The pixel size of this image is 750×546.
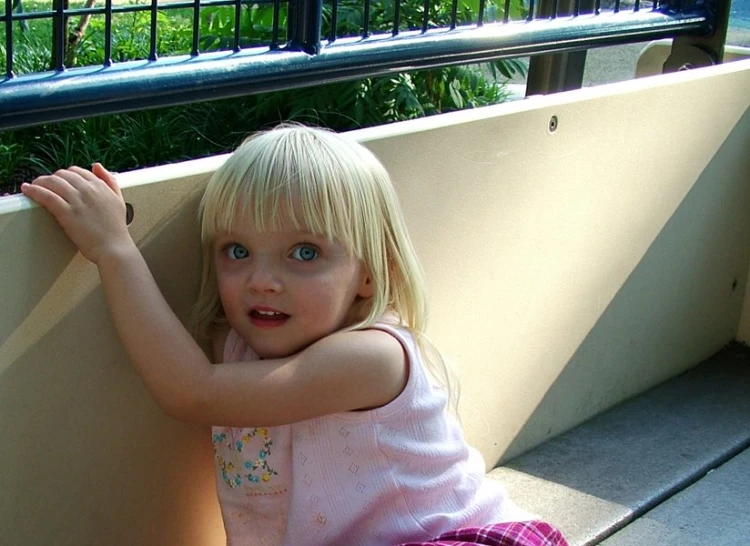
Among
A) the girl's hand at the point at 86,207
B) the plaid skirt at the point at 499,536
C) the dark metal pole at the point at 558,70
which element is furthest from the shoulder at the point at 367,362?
the dark metal pole at the point at 558,70

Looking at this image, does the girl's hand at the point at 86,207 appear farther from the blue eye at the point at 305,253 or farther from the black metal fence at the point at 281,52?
the blue eye at the point at 305,253

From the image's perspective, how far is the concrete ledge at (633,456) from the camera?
9.28ft

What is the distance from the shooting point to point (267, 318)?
196 cm

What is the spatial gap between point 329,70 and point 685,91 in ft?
3.99

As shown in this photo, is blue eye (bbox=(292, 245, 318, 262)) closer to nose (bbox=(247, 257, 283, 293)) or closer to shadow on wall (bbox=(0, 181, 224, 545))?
nose (bbox=(247, 257, 283, 293))

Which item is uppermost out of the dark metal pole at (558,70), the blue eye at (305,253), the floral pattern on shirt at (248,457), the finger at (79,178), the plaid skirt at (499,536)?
the finger at (79,178)

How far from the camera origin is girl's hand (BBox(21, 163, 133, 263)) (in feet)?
5.88

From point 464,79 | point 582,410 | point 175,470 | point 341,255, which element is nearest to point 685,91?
point 582,410

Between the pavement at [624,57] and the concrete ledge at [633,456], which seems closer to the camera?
the concrete ledge at [633,456]

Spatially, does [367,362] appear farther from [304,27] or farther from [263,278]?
[304,27]

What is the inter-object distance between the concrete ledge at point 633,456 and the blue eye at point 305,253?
1.11 metres

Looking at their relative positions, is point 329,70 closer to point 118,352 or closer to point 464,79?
point 118,352

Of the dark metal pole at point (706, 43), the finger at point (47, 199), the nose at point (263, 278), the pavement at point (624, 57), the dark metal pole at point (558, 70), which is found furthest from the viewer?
the pavement at point (624, 57)

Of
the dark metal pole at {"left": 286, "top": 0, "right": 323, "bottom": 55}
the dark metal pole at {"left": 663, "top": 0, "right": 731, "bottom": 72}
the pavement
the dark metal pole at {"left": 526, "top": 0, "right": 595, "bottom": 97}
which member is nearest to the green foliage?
the dark metal pole at {"left": 526, "top": 0, "right": 595, "bottom": 97}
